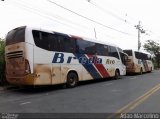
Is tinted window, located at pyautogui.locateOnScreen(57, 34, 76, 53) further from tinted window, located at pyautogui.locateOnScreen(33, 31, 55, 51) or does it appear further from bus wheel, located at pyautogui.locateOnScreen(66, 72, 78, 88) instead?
bus wheel, located at pyautogui.locateOnScreen(66, 72, 78, 88)

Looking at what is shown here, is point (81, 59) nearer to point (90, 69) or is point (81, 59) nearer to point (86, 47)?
point (86, 47)

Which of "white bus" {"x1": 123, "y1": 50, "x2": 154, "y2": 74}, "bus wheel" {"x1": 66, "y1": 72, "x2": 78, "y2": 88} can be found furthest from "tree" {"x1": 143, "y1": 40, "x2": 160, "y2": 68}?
"bus wheel" {"x1": 66, "y1": 72, "x2": 78, "y2": 88}

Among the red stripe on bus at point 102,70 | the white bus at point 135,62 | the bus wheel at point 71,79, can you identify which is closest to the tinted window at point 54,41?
the bus wheel at point 71,79

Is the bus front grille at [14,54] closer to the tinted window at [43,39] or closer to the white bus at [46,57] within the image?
the white bus at [46,57]

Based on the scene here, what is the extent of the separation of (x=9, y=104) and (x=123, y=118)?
5.01 metres

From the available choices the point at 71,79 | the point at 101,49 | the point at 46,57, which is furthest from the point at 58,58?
the point at 101,49

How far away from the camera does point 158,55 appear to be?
6550 centimetres

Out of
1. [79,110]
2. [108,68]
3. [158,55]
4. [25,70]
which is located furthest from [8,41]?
[158,55]

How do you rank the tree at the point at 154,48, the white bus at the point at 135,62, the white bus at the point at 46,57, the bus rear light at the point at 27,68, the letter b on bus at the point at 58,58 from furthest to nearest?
the tree at the point at 154,48 → the white bus at the point at 135,62 → the letter b on bus at the point at 58,58 → the white bus at the point at 46,57 → the bus rear light at the point at 27,68

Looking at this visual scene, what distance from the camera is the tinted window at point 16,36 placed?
14.9 meters

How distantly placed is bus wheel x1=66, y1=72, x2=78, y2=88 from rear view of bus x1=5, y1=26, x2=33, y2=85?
326 cm

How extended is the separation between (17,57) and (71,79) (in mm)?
3931

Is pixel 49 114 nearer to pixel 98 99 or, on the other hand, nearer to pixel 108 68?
pixel 98 99

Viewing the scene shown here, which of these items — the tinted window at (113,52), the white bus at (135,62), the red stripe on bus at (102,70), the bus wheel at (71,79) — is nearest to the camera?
the bus wheel at (71,79)
